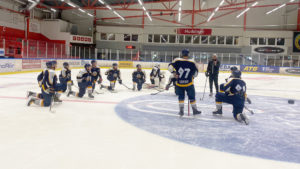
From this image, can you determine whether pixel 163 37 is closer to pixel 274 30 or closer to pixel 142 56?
pixel 142 56

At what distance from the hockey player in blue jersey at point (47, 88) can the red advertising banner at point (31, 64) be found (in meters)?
10.1

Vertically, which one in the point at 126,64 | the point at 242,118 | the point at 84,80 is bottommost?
the point at 242,118

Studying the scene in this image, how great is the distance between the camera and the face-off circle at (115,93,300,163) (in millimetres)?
2975

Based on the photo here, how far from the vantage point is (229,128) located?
385 centimetres

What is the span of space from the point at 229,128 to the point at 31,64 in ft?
45.5

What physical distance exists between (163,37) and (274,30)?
489 inches

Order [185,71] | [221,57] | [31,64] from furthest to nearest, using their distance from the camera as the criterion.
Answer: [221,57] < [31,64] < [185,71]

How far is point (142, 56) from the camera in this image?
2309 centimetres

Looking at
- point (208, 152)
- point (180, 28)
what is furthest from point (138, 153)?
point (180, 28)

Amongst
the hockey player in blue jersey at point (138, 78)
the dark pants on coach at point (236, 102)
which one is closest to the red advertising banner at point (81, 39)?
the hockey player in blue jersey at point (138, 78)

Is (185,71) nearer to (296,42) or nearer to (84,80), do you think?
(84,80)

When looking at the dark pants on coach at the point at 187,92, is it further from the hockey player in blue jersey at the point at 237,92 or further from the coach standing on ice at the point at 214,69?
the coach standing on ice at the point at 214,69

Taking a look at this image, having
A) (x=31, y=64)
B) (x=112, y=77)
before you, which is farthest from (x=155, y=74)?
(x=31, y=64)

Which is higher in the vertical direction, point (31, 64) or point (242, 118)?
point (31, 64)
